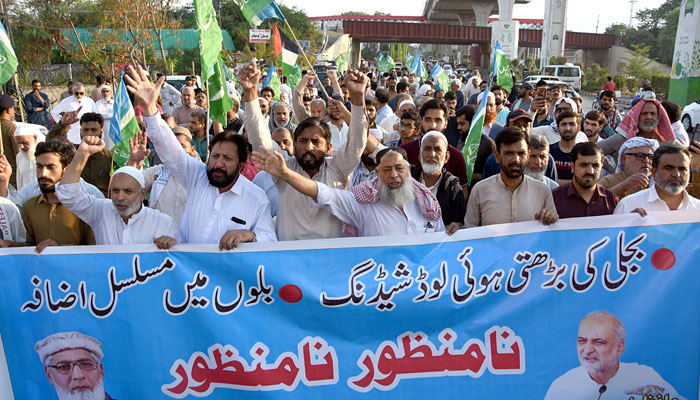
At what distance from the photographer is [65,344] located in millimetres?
3246

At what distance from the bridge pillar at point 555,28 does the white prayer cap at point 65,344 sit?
44.0 m

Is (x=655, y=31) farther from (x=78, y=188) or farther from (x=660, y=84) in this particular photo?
(x=78, y=188)

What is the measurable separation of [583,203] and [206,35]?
10.7ft

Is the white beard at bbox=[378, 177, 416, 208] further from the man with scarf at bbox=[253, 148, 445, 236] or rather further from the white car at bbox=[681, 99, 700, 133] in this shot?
the white car at bbox=[681, 99, 700, 133]

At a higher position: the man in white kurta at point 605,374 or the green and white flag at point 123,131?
the green and white flag at point 123,131

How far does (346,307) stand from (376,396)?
0.47 metres

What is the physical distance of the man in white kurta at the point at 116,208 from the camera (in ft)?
11.3

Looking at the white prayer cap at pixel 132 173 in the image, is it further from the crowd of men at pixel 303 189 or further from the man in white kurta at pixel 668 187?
the man in white kurta at pixel 668 187

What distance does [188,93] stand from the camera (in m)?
8.45

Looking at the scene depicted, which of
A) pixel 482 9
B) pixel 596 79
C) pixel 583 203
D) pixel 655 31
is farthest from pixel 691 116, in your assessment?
pixel 655 31

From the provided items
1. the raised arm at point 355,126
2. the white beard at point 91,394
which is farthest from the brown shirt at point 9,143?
the raised arm at point 355,126

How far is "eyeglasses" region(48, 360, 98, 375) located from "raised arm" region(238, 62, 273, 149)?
1611 mm

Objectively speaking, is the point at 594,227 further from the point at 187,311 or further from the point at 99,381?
the point at 99,381

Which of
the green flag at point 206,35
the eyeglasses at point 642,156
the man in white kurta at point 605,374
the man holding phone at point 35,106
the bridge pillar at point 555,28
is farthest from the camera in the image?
the bridge pillar at point 555,28
